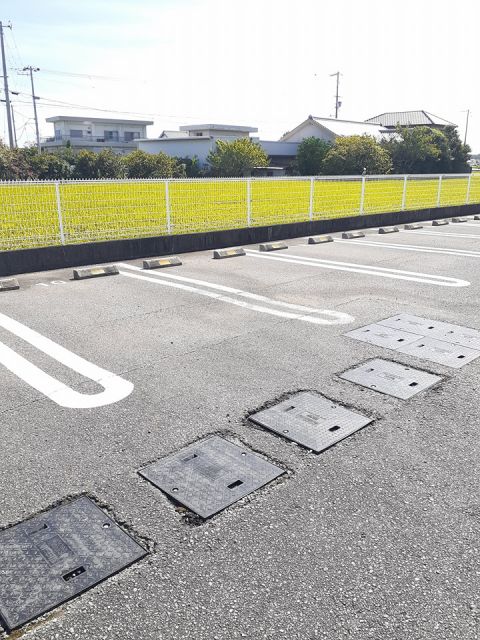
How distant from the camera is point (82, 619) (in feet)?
6.23

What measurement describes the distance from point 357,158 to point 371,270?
32.6 m

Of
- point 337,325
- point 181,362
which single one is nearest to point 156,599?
point 181,362

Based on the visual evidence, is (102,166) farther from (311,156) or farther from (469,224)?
(469,224)

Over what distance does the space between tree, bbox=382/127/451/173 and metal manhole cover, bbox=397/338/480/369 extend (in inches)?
1698

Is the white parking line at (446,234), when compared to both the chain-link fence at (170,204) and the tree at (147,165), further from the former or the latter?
the tree at (147,165)

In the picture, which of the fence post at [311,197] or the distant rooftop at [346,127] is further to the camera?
the distant rooftop at [346,127]

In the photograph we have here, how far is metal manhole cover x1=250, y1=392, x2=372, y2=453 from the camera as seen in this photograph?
3.11m

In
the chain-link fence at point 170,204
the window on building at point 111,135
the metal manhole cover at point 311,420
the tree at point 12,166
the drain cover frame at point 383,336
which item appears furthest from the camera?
the window on building at point 111,135

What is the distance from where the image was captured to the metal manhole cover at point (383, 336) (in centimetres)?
473

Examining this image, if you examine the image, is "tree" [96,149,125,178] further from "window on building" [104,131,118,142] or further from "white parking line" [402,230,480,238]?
"window on building" [104,131,118,142]

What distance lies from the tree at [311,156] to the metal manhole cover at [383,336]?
134 feet

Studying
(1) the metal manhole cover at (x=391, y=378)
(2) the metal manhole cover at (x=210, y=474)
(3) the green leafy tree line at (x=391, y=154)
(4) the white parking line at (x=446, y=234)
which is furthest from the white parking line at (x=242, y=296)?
(3) the green leafy tree line at (x=391, y=154)

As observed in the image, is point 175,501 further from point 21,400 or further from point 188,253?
point 188,253

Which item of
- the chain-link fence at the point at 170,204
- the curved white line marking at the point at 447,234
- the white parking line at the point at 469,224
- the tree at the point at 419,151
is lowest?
the curved white line marking at the point at 447,234
